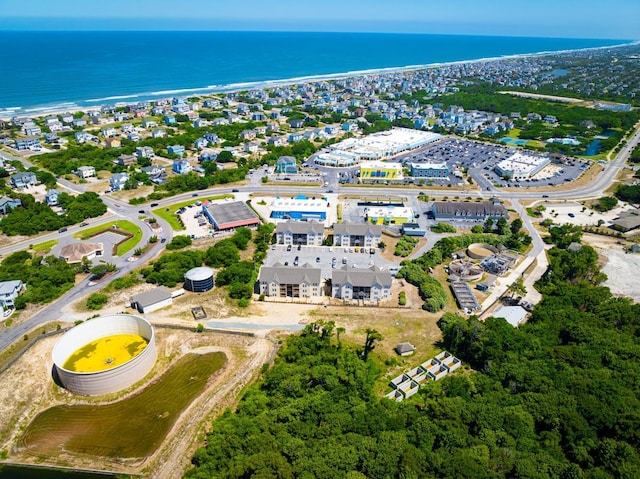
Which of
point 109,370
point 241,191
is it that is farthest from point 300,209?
point 109,370

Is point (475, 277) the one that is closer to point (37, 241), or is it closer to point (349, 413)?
point (349, 413)

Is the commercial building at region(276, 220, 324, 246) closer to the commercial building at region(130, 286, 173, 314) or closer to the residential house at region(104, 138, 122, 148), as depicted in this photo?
the commercial building at region(130, 286, 173, 314)

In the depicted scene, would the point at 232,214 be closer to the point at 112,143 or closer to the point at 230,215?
the point at 230,215

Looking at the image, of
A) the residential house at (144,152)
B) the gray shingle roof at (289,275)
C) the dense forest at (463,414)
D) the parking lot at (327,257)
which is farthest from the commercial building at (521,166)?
the residential house at (144,152)

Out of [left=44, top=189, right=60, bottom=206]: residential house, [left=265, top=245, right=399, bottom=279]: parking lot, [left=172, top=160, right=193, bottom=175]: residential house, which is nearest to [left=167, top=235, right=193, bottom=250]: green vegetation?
[left=265, top=245, right=399, bottom=279]: parking lot

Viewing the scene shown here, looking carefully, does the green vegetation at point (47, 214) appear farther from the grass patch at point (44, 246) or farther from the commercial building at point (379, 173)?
the commercial building at point (379, 173)

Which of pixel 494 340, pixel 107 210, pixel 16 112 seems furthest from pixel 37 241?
pixel 16 112
